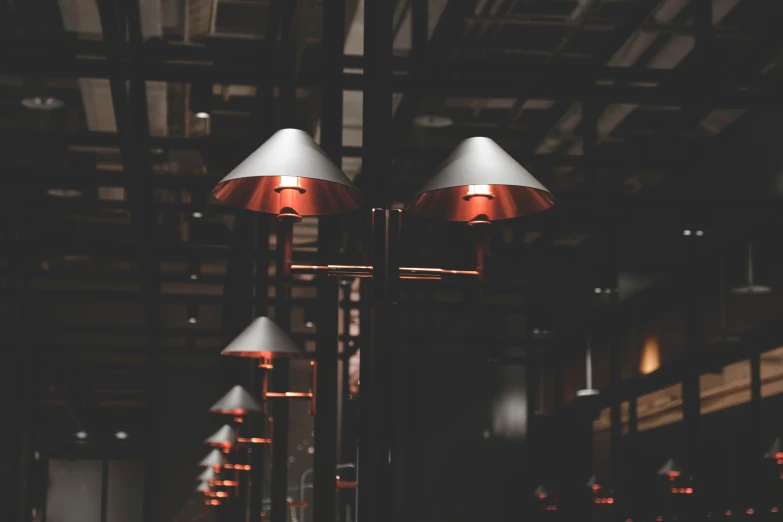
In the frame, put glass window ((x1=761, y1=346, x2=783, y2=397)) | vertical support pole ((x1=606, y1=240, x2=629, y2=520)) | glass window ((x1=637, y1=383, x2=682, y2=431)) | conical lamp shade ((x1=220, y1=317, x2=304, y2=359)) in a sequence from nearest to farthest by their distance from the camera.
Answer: conical lamp shade ((x1=220, y1=317, x2=304, y2=359)), glass window ((x1=761, y1=346, x2=783, y2=397)), vertical support pole ((x1=606, y1=240, x2=629, y2=520)), glass window ((x1=637, y1=383, x2=682, y2=431))

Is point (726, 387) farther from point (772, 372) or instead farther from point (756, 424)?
point (772, 372)

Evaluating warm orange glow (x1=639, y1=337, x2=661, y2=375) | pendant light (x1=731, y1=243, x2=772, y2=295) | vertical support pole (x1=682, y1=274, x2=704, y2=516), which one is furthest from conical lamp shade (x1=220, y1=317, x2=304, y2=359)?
warm orange glow (x1=639, y1=337, x2=661, y2=375)

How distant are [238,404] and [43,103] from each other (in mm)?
4257

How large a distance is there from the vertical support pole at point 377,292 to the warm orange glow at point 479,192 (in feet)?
0.79

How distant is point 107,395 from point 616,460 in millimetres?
12469

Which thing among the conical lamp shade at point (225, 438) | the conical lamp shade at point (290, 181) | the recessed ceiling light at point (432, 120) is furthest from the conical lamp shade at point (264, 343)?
the recessed ceiling light at point (432, 120)

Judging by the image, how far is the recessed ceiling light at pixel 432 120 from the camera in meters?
9.77

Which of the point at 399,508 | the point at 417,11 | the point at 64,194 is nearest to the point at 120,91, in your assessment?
the point at 417,11

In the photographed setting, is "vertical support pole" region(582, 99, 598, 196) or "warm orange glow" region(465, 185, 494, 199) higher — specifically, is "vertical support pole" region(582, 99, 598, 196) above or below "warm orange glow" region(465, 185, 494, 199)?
above

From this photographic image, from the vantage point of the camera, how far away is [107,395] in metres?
21.0

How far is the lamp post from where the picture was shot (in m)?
2.68

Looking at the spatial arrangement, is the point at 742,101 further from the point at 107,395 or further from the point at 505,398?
the point at 107,395

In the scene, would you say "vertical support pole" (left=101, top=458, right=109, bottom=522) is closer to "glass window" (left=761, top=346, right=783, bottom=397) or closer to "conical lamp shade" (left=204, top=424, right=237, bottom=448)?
"conical lamp shade" (left=204, top=424, right=237, bottom=448)

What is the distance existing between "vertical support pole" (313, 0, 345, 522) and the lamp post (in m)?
0.65
